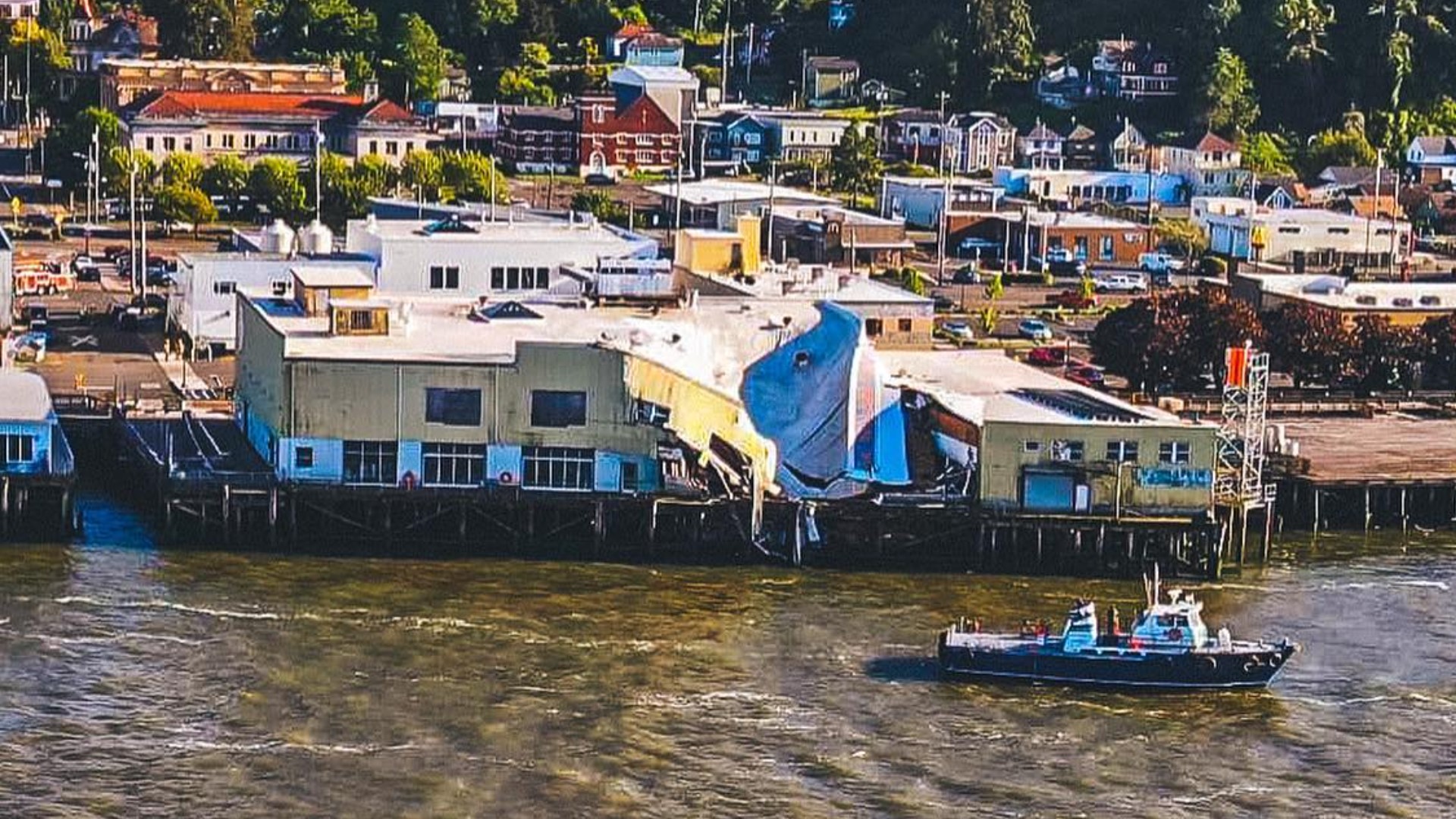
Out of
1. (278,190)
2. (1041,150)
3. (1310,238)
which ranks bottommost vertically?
(1310,238)

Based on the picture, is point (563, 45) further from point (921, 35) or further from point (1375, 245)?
point (1375, 245)

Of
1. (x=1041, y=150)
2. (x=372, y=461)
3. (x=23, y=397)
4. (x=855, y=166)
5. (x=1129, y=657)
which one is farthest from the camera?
(x=1041, y=150)

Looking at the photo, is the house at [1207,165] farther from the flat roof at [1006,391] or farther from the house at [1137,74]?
the flat roof at [1006,391]

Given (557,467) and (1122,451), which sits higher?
(1122,451)

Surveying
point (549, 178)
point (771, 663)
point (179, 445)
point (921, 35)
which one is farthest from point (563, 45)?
point (771, 663)

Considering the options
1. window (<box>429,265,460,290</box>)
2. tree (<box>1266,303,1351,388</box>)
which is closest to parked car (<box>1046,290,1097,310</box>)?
tree (<box>1266,303,1351,388</box>)

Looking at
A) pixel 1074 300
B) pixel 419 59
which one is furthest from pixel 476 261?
pixel 419 59

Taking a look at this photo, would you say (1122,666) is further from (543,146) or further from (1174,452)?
(543,146)
